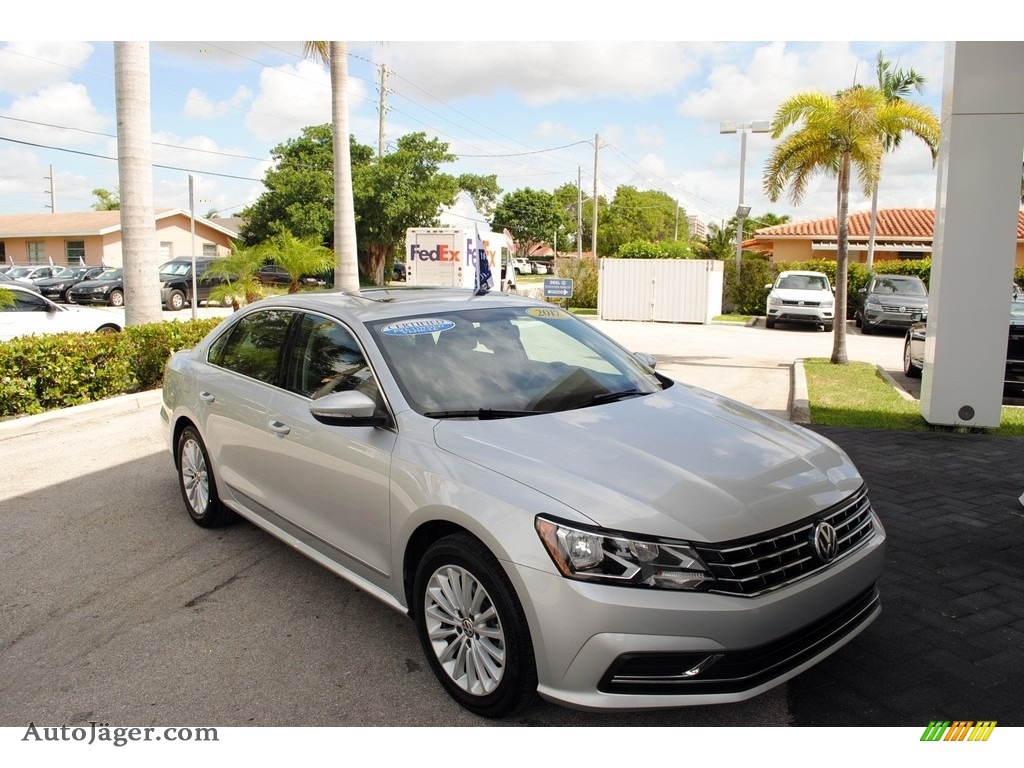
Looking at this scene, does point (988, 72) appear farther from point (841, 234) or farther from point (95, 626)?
point (95, 626)

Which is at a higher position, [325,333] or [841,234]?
[841,234]

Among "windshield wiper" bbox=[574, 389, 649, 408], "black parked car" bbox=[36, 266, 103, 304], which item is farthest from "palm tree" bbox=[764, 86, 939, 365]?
"black parked car" bbox=[36, 266, 103, 304]

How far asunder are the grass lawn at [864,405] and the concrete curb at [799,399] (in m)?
0.07

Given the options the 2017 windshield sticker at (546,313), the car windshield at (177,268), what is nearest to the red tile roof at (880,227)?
the car windshield at (177,268)

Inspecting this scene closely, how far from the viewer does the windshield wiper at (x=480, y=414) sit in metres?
3.61

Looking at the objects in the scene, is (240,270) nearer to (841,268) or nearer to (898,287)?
(841,268)

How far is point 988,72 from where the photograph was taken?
25.4 feet

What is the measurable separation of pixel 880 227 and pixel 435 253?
21.7m

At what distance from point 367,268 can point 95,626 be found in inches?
1602

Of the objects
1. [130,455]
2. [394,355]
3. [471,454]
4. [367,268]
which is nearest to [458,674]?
[471,454]

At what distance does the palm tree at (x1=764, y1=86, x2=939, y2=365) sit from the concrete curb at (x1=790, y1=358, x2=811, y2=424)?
6.28 feet

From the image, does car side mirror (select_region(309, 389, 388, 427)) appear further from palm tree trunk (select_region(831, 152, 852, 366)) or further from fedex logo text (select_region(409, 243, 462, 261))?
fedex logo text (select_region(409, 243, 462, 261))

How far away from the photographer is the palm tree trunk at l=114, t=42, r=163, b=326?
1084 centimetres
